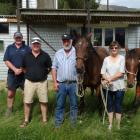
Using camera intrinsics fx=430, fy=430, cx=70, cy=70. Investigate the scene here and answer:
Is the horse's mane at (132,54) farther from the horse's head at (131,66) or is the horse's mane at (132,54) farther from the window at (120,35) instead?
the window at (120,35)

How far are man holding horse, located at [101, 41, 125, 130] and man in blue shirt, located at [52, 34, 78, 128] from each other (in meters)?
0.65

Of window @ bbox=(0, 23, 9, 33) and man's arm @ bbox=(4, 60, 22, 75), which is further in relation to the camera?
window @ bbox=(0, 23, 9, 33)

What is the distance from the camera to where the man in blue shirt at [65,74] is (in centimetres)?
851

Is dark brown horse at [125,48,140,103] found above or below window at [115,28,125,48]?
below

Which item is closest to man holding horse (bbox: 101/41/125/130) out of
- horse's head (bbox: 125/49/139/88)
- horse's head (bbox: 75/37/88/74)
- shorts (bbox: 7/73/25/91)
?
horse's head (bbox: 125/49/139/88)

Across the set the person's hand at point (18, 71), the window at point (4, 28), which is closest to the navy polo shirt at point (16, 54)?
the person's hand at point (18, 71)

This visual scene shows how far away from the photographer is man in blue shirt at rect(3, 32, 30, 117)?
9.75 metres

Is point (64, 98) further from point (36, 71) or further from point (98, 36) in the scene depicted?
point (98, 36)

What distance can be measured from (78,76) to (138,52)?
4.95 ft

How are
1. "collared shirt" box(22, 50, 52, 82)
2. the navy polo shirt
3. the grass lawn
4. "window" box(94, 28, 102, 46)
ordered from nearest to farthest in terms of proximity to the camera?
the grass lawn, "collared shirt" box(22, 50, 52, 82), the navy polo shirt, "window" box(94, 28, 102, 46)

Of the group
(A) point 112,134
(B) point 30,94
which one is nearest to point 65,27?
(B) point 30,94

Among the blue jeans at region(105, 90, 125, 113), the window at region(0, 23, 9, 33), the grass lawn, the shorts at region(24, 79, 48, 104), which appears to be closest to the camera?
the grass lawn

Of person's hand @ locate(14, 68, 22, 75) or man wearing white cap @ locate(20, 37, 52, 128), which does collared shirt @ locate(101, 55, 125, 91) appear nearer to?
man wearing white cap @ locate(20, 37, 52, 128)

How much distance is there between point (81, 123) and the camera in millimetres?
8789
